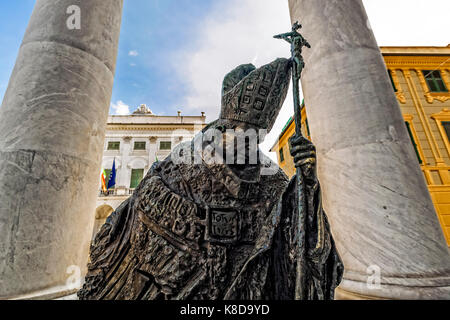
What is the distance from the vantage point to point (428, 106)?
8562 millimetres

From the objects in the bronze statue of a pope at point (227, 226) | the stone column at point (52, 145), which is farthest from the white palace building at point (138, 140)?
the bronze statue of a pope at point (227, 226)

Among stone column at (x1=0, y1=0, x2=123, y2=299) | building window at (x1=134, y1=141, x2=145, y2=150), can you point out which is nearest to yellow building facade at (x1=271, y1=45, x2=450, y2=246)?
stone column at (x1=0, y1=0, x2=123, y2=299)

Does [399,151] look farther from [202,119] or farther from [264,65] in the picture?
[202,119]

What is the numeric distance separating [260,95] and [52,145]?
226cm

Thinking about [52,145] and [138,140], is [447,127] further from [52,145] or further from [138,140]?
[138,140]

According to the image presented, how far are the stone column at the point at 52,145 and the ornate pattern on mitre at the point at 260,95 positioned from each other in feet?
6.65

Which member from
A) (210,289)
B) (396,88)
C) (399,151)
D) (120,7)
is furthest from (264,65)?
(396,88)

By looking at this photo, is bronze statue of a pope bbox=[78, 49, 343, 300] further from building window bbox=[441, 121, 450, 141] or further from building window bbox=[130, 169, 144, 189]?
building window bbox=[130, 169, 144, 189]

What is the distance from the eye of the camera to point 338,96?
2.67 meters

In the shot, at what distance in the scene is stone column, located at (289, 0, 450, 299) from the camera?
1984 mm

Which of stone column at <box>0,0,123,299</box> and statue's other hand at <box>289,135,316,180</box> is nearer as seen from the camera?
statue's other hand at <box>289,135,316,180</box>

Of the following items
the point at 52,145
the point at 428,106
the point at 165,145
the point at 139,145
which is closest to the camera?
the point at 52,145

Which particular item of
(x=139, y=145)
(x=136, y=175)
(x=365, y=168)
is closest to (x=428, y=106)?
(x=365, y=168)

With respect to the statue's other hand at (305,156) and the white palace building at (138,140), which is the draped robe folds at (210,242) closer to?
the statue's other hand at (305,156)
